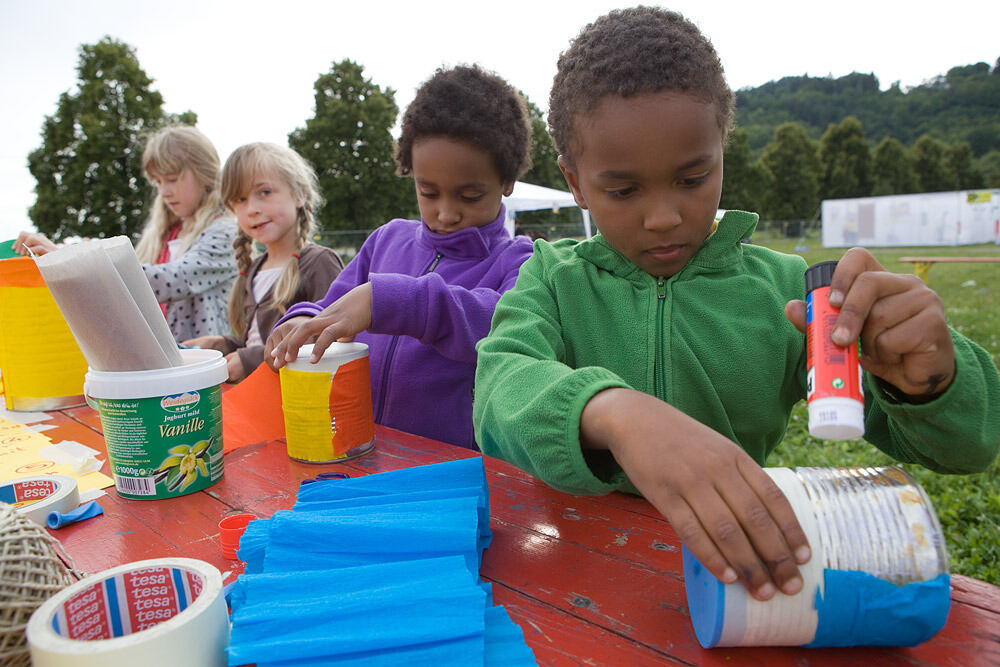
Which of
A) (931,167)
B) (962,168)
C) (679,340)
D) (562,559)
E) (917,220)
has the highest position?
(931,167)

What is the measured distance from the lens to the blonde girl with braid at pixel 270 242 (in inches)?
105

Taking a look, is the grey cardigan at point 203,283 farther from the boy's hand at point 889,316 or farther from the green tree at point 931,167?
the green tree at point 931,167

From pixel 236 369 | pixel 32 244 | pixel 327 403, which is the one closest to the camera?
pixel 327 403

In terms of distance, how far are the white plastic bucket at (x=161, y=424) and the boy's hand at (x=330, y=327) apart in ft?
0.42

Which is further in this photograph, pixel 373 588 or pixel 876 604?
pixel 373 588

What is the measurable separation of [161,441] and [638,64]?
108cm

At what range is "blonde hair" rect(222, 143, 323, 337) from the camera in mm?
2664

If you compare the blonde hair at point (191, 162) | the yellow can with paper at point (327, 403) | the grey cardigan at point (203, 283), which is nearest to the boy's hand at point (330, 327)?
the yellow can with paper at point (327, 403)

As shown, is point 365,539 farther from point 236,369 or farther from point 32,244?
point 32,244

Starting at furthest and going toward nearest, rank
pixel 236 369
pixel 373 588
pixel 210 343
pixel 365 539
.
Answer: pixel 210 343, pixel 236 369, pixel 365 539, pixel 373 588

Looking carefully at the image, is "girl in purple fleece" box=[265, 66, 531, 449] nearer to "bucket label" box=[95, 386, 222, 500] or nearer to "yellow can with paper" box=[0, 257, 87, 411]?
"bucket label" box=[95, 386, 222, 500]

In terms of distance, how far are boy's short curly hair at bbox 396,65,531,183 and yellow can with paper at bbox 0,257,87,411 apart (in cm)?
110

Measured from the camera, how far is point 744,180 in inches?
1598

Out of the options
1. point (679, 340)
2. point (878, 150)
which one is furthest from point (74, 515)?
point (878, 150)
